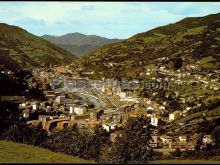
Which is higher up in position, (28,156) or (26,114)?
(26,114)

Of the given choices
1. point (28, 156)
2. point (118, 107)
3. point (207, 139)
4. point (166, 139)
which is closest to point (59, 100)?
point (118, 107)

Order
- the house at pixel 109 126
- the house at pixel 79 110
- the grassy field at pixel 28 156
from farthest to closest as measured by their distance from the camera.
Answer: the house at pixel 79 110
the house at pixel 109 126
the grassy field at pixel 28 156

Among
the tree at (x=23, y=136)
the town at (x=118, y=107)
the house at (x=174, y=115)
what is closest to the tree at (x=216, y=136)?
A: the town at (x=118, y=107)

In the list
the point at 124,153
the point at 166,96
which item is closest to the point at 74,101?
the point at 166,96

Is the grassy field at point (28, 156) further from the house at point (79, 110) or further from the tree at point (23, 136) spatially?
the house at point (79, 110)

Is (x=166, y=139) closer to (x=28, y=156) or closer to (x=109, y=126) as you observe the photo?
(x=109, y=126)

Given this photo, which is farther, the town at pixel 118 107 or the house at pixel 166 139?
the town at pixel 118 107

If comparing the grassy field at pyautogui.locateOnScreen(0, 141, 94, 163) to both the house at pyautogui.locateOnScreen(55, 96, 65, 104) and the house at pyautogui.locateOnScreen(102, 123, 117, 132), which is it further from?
the house at pyautogui.locateOnScreen(55, 96, 65, 104)

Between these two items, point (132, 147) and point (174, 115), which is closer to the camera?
point (132, 147)

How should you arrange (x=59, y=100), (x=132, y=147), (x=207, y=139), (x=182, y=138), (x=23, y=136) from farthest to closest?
(x=59, y=100) → (x=182, y=138) → (x=207, y=139) → (x=23, y=136) → (x=132, y=147)

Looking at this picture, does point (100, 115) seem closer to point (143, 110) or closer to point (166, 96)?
point (143, 110)
